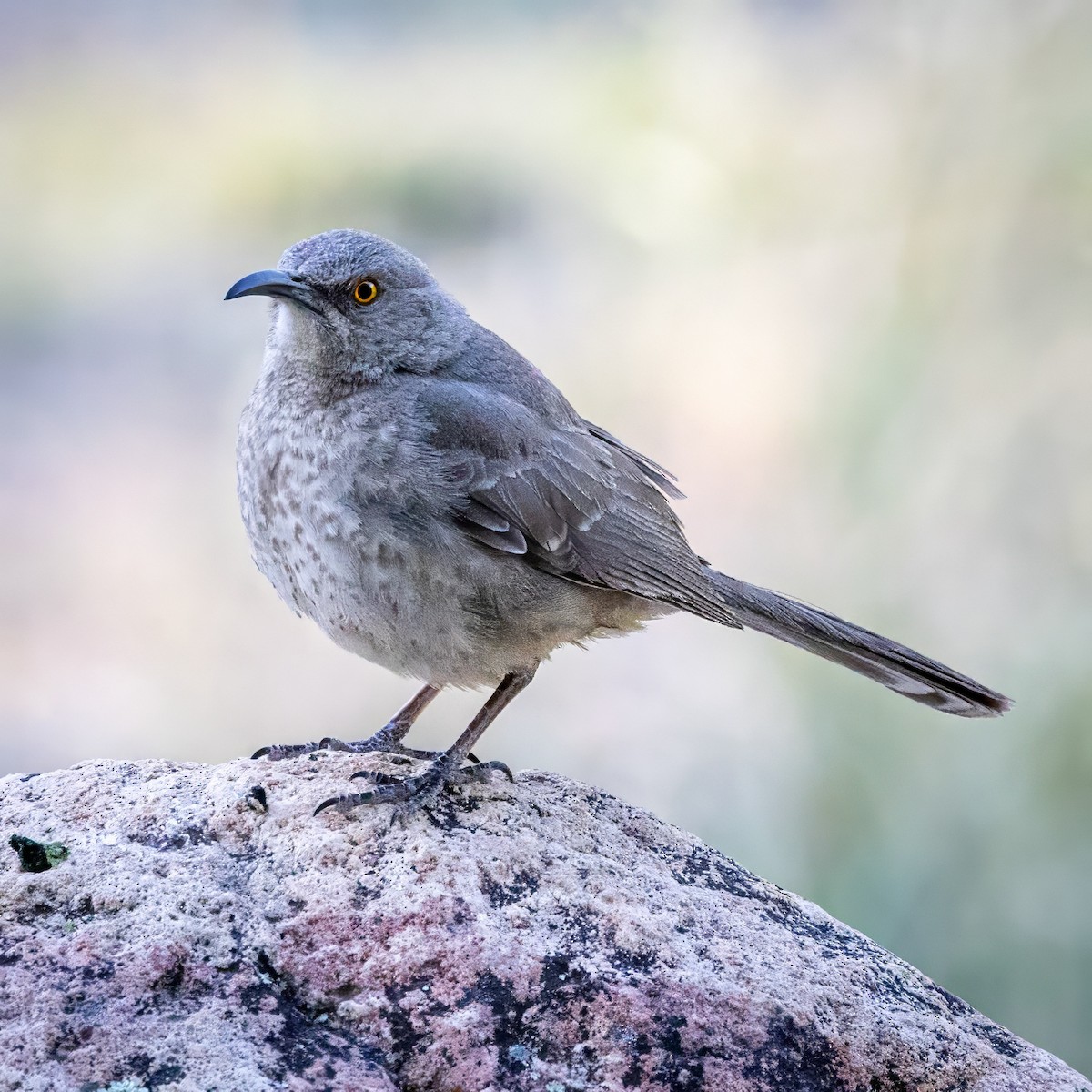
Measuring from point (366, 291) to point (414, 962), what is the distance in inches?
79.7

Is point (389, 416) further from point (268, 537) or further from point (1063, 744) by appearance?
point (1063, 744)

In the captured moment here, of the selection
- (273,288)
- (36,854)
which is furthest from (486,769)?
(273,288)

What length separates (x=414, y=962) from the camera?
9.12ft

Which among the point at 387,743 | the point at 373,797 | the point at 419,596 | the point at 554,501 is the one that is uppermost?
the point at 554,501

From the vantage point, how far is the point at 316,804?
3334 mm

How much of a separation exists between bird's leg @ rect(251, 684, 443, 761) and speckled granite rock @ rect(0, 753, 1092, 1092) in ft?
1.57

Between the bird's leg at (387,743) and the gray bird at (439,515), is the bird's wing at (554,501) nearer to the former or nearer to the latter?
the gray bird at (439,515)

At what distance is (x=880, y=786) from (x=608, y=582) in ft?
6.99

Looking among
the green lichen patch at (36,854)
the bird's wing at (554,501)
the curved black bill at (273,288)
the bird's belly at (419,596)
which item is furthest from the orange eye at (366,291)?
the green lichen patch at (36,854)

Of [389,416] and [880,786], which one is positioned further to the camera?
[880,786]

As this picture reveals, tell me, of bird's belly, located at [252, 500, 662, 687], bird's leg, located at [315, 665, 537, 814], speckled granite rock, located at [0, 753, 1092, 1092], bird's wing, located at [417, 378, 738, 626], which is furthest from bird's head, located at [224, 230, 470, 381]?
speckled granite rock, located at [0, 753, 1092, 1092]

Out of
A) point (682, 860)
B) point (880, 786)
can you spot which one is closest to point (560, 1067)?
point (682, 860)

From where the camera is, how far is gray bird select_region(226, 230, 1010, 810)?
361 cm

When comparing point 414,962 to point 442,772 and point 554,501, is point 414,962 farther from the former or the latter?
point 554,501
